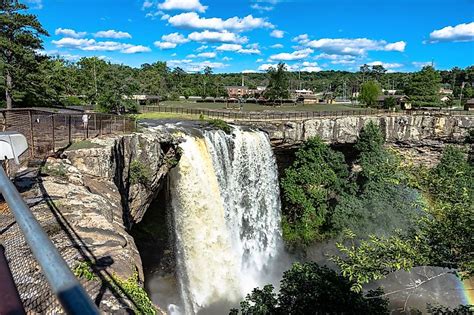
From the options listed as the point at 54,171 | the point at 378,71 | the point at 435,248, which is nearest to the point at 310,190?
the point at 435,248

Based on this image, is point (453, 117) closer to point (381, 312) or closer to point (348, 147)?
point (348, 147)

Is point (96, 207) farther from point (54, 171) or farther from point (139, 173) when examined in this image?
point (139, 173)

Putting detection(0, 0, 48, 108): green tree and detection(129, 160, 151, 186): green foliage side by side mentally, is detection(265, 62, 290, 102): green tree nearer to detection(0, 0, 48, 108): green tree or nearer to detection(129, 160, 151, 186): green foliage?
detection(0, 0, 48, 108): green tree

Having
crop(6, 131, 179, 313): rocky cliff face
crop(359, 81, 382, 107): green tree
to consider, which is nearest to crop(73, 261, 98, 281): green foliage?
crop(6, 131, 179, 313): rocky cliff face

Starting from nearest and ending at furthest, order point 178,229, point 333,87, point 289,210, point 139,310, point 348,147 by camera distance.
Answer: point 139,310, point 178,229, point 289,210, point 348,147, point 333,87

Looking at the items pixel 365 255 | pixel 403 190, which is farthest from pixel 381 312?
pixel 403 190

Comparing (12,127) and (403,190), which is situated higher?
(12,127)
